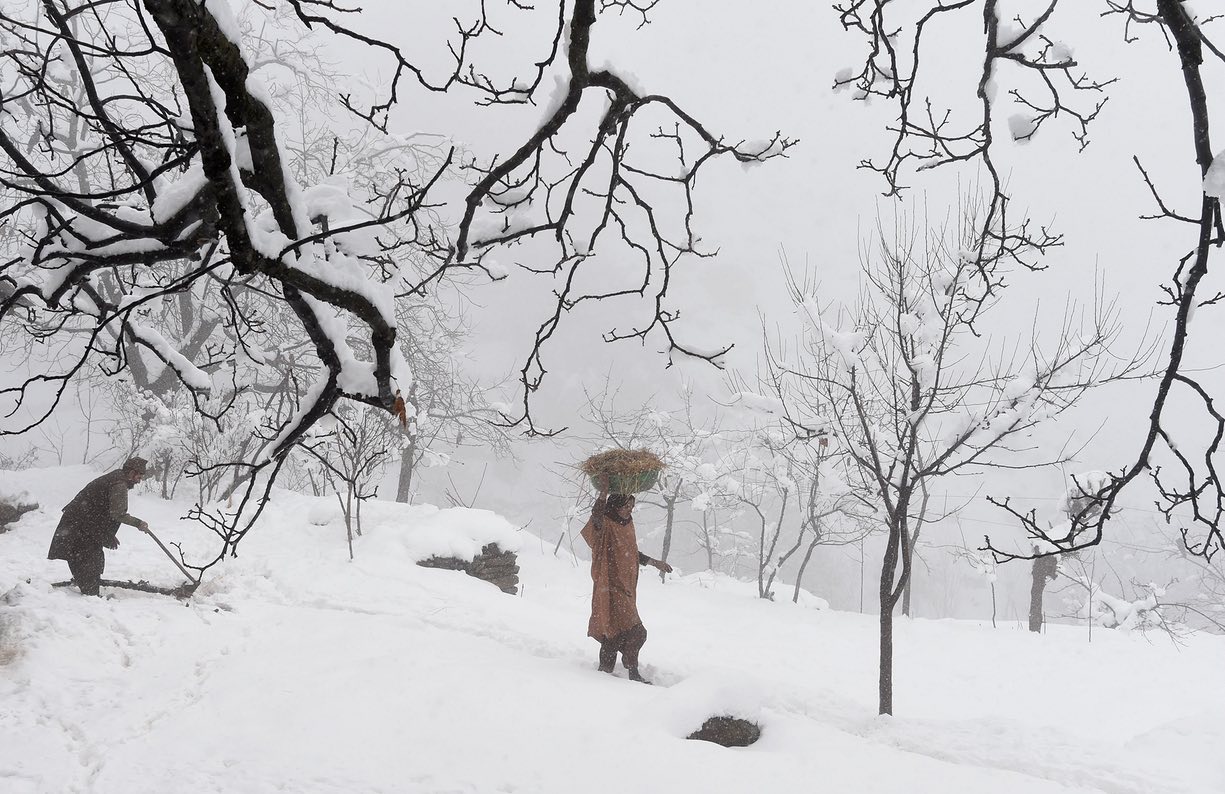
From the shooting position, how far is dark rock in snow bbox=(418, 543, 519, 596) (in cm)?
1034

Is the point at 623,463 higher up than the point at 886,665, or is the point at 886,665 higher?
the point at 623,463

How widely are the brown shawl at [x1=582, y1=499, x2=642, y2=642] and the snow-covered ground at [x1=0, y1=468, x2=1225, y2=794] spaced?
47 centimetres

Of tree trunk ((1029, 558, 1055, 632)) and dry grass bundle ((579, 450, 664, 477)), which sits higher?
dry grass bundle ((579, 450, 664, 477))

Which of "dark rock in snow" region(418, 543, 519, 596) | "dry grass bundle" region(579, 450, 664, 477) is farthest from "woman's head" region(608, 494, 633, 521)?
"dark rock in snow" region(418, 543, 519, 596)

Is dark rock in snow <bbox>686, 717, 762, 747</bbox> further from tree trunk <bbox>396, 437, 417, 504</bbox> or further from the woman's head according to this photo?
tree trunk <bbox>396, 437, 417, 504</bbox>

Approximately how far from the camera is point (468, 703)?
14.4 feet

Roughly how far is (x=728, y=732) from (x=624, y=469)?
2117 millimetres

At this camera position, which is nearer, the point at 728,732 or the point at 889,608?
the point at 728,732

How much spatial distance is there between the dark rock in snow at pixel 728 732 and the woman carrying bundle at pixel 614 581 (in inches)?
55.2

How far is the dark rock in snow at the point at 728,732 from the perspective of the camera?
14.1ft

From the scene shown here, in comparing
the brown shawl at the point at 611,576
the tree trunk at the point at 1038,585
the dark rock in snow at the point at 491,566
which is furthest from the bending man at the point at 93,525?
the tree trunk at the point at 1038,585

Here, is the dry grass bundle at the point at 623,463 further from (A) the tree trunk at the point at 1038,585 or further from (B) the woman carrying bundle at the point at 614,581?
(A) the tree trunk at the point at 1038,585

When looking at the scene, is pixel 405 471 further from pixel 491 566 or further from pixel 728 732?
pixel 728 732

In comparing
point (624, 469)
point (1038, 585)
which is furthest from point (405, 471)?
point (1038, 585)
